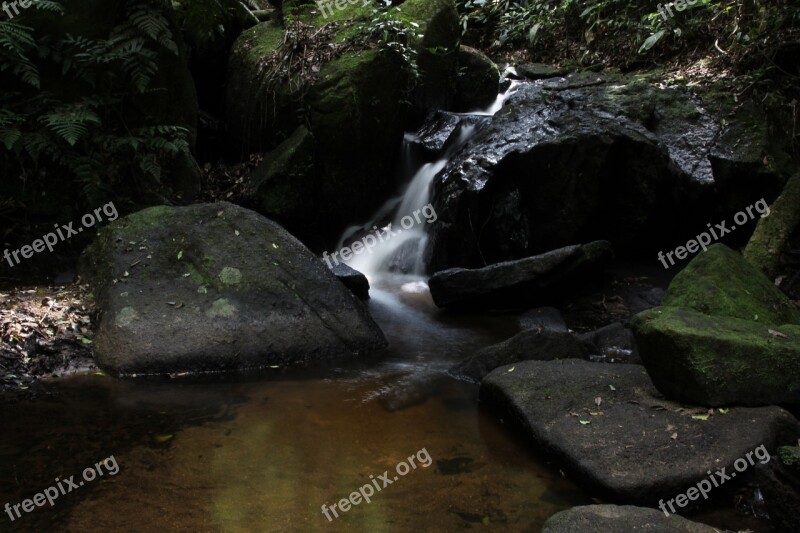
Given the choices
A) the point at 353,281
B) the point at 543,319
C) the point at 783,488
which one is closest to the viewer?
the point at 783,488

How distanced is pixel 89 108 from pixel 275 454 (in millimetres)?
4975

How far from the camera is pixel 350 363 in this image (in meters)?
5.01

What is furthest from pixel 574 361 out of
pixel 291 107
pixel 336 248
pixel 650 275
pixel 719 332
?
pixel 291 107

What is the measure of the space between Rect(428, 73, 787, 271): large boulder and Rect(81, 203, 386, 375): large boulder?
2.71 m

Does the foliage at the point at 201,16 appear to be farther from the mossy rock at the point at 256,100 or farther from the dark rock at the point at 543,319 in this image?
the dark rock at the point at 543,319

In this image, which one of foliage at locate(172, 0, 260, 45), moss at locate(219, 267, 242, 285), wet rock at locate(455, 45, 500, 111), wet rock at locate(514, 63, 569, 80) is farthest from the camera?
wet rock at locate(514, 63, 569, 80)

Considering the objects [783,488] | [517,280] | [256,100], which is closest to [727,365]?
[783,488]

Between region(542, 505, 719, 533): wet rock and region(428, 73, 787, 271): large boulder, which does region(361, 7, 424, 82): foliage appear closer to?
region(428, 73, 787, 271): large boulder

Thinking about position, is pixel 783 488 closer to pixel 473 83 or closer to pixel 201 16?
pixel 201 16

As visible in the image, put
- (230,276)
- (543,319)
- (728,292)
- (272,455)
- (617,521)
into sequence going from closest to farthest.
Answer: (617,521) → (272,455) → (728,292) → (230,276) → (543,319)

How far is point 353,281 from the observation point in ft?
22.5

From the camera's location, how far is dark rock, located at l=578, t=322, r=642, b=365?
17.4ft

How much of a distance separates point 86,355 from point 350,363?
203 cm

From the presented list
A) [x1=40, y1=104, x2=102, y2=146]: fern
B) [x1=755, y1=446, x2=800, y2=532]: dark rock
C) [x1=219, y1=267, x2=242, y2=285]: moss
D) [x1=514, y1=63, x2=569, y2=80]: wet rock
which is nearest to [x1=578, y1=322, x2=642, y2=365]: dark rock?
[x1=755, y1=446, x2=800, y2=532]: dark rock
